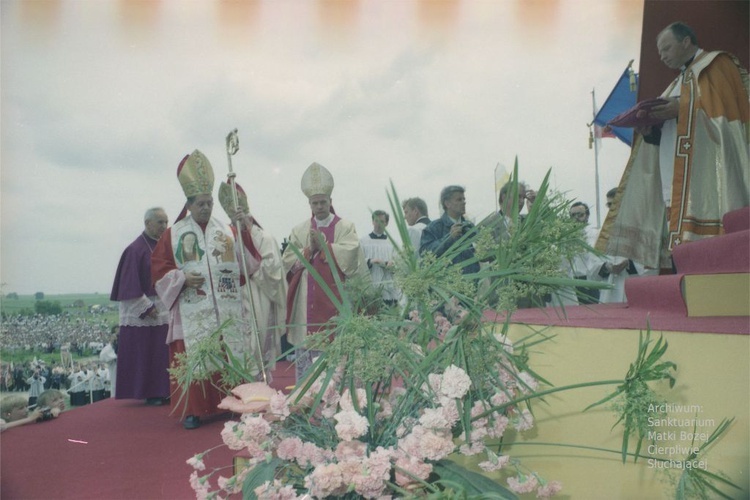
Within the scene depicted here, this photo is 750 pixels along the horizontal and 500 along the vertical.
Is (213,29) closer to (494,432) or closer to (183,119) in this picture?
(183,119)

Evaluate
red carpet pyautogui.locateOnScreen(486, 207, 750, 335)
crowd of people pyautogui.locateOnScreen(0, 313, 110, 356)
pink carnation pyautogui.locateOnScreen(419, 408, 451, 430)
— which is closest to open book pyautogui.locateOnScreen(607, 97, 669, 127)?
red carpet pyautogui.locateOnScreen(486, 207, 750, 335)

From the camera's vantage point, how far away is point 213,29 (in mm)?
3299

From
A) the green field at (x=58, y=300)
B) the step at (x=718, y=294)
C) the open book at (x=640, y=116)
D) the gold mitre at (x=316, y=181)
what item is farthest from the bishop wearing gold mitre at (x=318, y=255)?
the step at (x=718, y=294)

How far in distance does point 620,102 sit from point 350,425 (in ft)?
11.7

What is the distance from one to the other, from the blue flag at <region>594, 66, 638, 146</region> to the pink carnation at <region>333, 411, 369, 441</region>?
3226 millimetres

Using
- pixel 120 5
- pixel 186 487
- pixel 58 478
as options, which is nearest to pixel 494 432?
pixel 186 487

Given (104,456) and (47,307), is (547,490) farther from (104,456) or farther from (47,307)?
(47,307)

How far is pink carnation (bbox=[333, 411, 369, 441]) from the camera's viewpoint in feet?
3.64

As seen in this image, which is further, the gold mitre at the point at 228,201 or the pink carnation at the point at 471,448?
the gold mitre at the point at 228,201

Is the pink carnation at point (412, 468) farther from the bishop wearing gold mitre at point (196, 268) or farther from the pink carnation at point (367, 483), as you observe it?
the bishop wearing gold mitre at point (196, 268)

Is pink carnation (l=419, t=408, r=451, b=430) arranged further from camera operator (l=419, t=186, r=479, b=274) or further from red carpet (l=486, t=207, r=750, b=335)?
camera operator (l=419, t=186, r=479, b=274)

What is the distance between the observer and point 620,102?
13.4ft

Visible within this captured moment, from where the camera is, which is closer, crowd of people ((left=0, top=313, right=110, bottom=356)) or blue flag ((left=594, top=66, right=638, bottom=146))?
crowd of people ((left=0, top=313, right=110, bottom=356))

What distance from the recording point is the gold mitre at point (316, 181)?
142 inches
